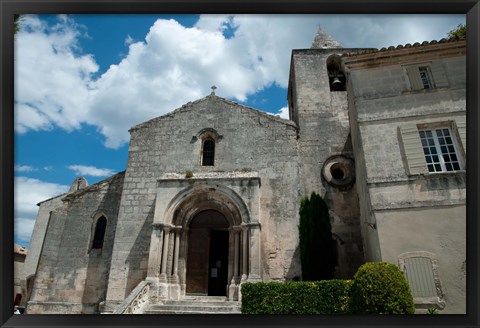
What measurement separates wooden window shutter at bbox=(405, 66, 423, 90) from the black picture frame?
6.23 m

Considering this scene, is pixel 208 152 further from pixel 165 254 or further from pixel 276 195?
pixel 165 254

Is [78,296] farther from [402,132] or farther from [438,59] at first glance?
[438,59]

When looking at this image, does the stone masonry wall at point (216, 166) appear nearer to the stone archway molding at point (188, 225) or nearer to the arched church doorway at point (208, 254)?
the stone archway molding at point (188, 225)

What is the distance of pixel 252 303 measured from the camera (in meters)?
9.45

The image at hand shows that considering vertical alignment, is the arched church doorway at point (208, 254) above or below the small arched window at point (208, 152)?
below

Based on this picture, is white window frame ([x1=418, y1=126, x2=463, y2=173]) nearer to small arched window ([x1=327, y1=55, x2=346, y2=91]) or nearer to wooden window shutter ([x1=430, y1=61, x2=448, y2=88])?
wooden window shutter ([x1=430, y1=61, x2=448, y2=88])

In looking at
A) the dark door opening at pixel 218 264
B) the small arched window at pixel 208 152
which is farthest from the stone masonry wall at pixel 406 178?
the small arched window at pixel 208 152

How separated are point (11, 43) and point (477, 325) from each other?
334 inches

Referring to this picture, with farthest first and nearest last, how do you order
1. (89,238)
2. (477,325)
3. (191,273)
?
1. (89,238)
2. (191,273)
3. (477,325)

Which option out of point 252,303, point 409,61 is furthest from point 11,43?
point 409,61

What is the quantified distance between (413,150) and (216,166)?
7.28 m

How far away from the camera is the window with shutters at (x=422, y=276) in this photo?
8812 mm

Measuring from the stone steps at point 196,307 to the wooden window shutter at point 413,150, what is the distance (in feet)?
22.5

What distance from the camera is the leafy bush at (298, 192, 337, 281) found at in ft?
40.4
